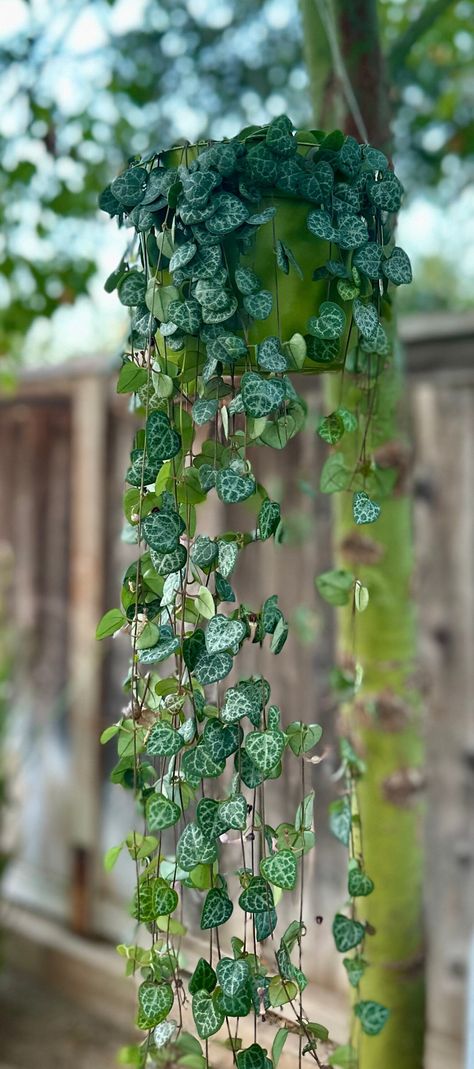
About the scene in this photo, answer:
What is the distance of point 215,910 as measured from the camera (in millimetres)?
841

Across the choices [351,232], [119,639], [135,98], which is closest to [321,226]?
[351,232]

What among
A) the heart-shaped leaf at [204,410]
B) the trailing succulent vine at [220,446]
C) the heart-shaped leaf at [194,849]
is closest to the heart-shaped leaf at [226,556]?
the trailing succulent vine at [220,446]

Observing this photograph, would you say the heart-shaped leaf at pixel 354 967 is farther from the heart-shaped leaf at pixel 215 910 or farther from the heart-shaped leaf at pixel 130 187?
the heart-shaped leaf at pixel 130 187

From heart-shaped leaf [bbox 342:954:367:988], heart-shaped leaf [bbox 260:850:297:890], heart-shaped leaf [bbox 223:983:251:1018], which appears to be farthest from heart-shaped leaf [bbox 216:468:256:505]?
heart-shaped leaf [bbox 342:954:367:988]

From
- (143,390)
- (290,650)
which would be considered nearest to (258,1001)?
(143,390)

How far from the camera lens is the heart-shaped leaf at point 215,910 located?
839 millimetres

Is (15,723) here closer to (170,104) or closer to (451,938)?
(451,938)

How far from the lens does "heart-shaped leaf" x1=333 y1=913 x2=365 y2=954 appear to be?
105 cm

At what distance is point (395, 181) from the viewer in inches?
36.3

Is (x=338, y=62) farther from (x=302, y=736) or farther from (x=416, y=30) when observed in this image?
(x=302, y=736)

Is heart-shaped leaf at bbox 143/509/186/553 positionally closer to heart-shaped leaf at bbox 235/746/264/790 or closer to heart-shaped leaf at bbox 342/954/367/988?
heart-shaped leaf at bbox 235/746/264/790

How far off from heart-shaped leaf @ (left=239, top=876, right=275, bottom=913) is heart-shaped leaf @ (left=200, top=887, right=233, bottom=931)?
0.01 m

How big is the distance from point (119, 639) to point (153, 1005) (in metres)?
1.81

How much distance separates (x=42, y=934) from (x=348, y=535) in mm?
2033
